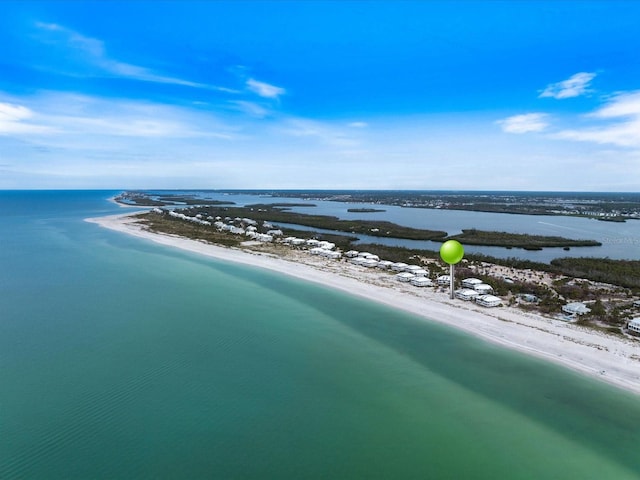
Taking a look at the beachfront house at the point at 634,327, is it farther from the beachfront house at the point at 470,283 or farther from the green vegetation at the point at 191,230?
the green vegetation at the point at 191,230

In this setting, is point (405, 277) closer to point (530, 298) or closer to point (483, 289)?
point (483, 289)

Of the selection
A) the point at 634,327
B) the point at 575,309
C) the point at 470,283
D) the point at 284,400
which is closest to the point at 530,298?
the point at 575,309

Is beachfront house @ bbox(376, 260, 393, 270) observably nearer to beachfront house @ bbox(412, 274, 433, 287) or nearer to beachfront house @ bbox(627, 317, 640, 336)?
beachfront house @ bbox(412, 274, 433, 287)

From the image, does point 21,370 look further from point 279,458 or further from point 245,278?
point 245,278

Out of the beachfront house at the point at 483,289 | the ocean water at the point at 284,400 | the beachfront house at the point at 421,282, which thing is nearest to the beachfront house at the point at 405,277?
the beachfront house at the point at 421,282

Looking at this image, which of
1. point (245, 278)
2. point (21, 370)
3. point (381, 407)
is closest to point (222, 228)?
point (245, 278)
